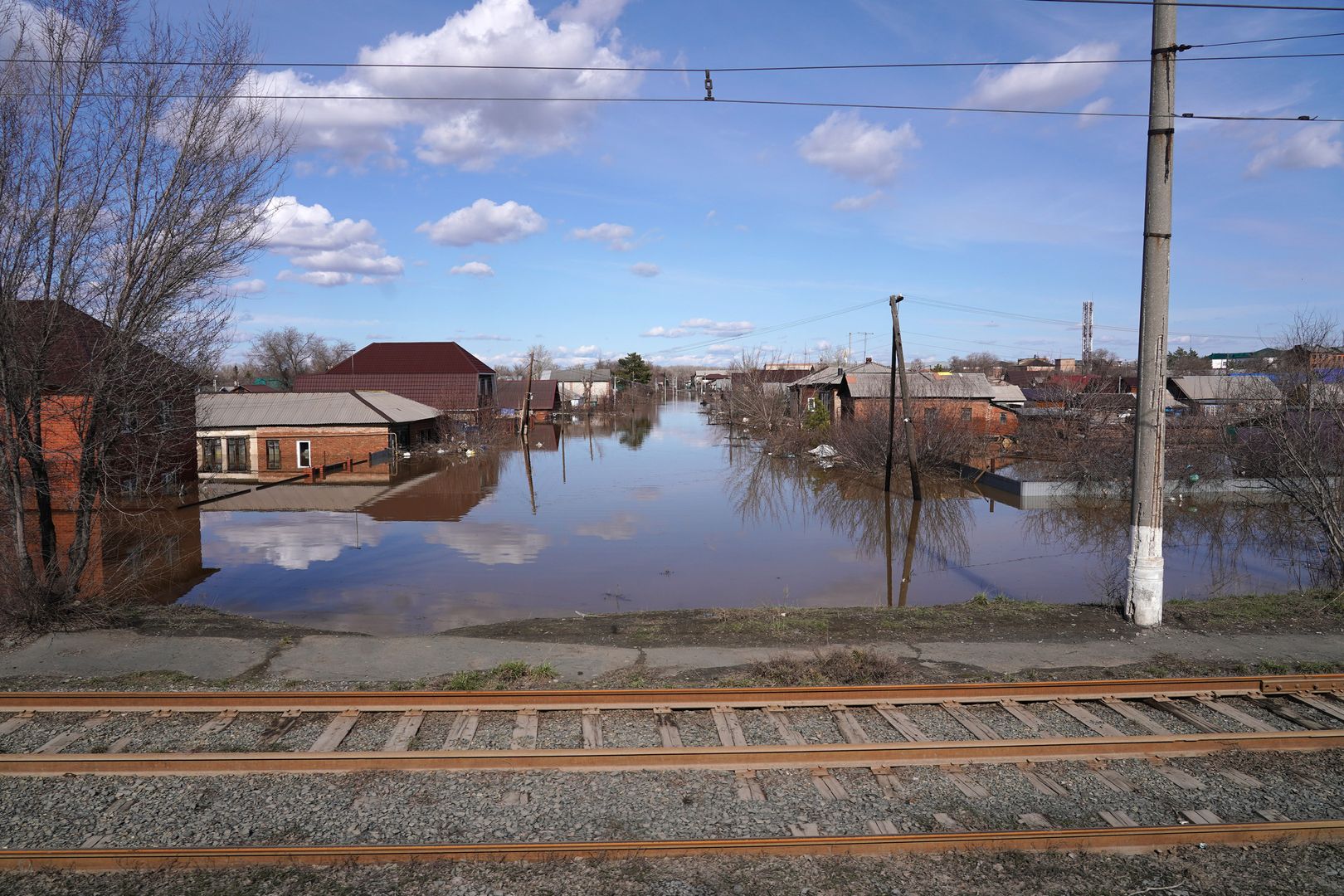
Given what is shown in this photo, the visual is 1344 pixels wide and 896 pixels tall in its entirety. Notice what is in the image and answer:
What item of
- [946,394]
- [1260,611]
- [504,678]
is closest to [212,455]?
[504,678]

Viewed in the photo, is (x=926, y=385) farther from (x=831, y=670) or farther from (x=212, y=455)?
(x=831, y=670)

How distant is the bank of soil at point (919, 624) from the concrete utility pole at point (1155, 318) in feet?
2.40

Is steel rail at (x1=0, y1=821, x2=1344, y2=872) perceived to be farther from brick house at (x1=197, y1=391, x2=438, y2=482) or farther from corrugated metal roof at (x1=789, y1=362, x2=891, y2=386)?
corrugated metal roof at (x1=789, y1=362, x2=891, y2=386)

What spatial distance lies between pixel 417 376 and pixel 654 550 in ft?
150

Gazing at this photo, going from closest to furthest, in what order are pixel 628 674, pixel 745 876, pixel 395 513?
pixel 745 876, pixel 628 674, pixel 395 513

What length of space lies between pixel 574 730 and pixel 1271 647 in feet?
25.6

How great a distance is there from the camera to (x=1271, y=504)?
79.7 feet

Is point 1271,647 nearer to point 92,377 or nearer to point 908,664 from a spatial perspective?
point 908,664

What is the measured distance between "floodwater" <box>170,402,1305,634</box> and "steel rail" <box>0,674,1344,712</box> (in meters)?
4.82

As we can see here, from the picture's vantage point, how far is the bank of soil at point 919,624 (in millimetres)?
9367

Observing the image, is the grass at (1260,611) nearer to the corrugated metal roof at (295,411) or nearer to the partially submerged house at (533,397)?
the corrugated metal roof at (295,411)

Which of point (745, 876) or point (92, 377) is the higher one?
point (92, 377)

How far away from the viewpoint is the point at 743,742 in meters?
6.08

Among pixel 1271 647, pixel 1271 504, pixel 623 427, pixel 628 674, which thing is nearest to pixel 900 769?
pixel 628 674
